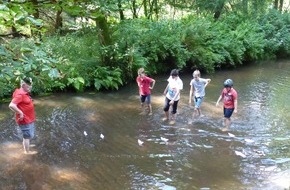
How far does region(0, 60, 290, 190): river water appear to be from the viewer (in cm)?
768

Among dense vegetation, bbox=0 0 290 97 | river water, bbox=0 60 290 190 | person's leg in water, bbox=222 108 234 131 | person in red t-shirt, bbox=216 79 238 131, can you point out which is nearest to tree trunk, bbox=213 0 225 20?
dense vegetation, bbox=0 0 290 97

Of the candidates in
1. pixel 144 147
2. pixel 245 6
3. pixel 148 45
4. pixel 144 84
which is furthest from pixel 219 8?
pixel 144 147

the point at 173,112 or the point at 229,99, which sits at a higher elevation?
the point at 229,99

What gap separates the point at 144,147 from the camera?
9570mm

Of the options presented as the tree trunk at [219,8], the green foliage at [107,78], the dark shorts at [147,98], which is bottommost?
the dark shorts at [147,98]

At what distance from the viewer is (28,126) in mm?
8656

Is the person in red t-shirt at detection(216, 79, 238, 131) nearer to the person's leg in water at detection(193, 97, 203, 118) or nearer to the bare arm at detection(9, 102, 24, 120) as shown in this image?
the person's leg in water at detection(193, 97, 203, 118)

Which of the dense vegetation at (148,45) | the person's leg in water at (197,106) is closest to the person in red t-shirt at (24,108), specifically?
the dense vegetation at (148,45)

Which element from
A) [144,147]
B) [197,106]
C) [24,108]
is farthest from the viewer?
[197,106]

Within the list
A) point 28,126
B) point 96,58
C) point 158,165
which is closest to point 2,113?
point 28,126

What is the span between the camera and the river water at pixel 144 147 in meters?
7.68

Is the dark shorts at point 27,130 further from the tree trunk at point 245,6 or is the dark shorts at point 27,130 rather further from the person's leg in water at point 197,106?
the tree trunk at point 245,6

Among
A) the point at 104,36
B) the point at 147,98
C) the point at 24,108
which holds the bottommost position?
the point at 147,98

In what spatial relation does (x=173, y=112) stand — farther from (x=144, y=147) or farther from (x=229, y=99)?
(x=144, y=147)
